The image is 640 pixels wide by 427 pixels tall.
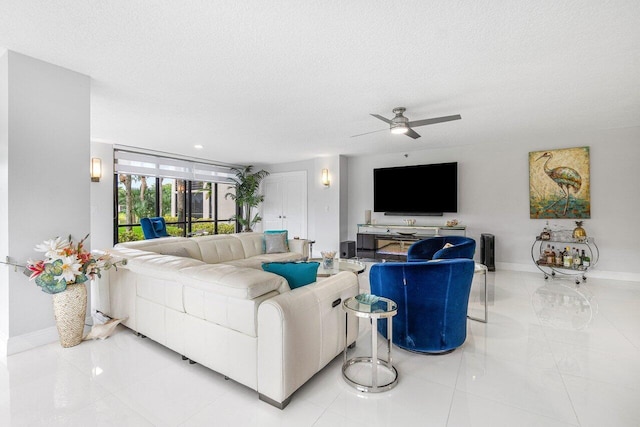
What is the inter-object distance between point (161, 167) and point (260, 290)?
19.2 ft

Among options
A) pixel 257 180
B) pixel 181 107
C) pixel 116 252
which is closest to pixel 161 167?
pixel 257 180

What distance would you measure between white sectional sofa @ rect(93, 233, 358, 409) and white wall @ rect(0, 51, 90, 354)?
0.67 m

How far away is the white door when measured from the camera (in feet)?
24.7

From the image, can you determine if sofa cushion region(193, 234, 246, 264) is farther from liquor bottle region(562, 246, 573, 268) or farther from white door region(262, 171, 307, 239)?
liquor bottle region(562, 246, 573, 268)

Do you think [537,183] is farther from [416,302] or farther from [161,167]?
[161,167]

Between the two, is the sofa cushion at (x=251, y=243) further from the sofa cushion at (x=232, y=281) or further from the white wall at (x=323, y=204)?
the sofa cushion at (x=232, y=281)

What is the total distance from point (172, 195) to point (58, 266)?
4.97 meters

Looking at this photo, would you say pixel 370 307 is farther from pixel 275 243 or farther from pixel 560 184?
pixel 560 184

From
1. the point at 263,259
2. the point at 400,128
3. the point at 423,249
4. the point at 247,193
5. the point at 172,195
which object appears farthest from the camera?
the point at 247,193

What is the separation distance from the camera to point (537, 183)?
5.22 meters

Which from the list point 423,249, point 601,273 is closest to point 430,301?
point 423,249

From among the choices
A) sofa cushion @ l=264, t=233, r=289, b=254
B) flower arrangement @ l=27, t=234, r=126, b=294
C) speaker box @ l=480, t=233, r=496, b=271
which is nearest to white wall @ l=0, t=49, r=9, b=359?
flower arrangement @ l=27, t=234, r=126, b=294

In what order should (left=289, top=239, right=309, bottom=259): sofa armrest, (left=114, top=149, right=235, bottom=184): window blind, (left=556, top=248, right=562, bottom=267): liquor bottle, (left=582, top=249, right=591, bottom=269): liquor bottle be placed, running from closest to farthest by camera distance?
(left=582, top=249, right=591, bottom=269): liquor bottle < (left=556, top=248, right=562, bottom=267): liquor bottle < (left=289, top=239, right=309, bottom=259): sofa armrest < (left=114, top=149, right=235, bottom=184): window blind

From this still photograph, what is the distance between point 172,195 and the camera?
23.0ft
